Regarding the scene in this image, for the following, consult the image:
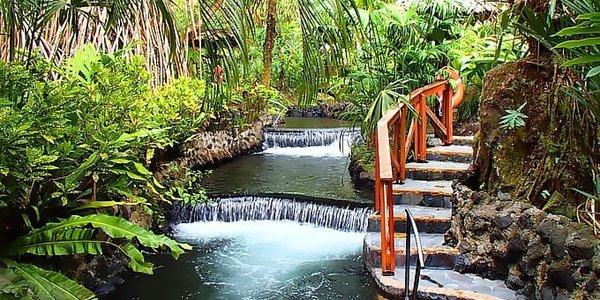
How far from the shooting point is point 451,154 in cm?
618

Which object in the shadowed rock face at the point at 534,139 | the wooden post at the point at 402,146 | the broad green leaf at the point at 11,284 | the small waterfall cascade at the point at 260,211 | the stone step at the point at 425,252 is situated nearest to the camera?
the broad green leaf at the point at 11,284

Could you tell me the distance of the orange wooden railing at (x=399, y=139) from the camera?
4.05 m

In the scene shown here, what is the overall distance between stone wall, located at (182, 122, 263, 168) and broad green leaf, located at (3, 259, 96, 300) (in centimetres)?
478

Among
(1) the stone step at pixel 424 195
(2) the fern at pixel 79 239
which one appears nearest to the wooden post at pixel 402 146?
(1) the stone step at pixel 424 195

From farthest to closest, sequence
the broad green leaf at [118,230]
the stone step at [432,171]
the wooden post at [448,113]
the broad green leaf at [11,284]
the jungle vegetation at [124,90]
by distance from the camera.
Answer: the wooden post at [448,113], the stone step at [432,171], the broad green leaf at [118,230], the broad green leaf at [11,284], the jungle vegetation at [124,90]

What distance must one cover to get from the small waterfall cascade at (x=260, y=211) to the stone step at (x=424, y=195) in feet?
4.00

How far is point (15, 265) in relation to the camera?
3260mm

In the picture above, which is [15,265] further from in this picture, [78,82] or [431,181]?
[431,181]

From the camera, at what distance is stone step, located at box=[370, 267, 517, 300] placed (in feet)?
12.3

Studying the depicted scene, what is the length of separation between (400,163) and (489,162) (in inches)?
49.3

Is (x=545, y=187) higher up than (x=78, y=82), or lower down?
lower down

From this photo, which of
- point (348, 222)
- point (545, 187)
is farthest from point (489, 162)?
point (348, 222)

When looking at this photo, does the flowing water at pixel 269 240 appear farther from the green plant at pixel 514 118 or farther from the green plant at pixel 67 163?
the green plant at pixel 514 118

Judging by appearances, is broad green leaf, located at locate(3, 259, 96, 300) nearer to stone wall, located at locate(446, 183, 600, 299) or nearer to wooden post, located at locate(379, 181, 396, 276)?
wooden post, located at locate(379, 181, 396, 276)
